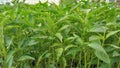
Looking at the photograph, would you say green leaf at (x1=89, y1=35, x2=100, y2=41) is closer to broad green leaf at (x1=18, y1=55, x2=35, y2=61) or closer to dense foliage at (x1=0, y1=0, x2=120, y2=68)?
dense foliage at (x1=0, y1=0, x2=120, y2=68)

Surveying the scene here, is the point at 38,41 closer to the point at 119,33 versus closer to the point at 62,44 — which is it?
the point at 62,44

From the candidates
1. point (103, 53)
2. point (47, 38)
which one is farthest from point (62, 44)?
point (103, 53)

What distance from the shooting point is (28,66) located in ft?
3.59

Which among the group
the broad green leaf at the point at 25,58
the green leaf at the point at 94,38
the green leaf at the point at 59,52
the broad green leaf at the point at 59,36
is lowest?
the broad green leaf at the point at 25,58

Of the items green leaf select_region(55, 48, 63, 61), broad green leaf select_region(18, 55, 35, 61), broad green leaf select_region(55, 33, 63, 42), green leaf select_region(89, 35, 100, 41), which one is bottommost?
broad green leaf select_region(18, 55, 35, 61)

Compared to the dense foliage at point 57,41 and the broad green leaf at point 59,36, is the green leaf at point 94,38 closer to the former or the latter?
the dense foliage at point 57,41

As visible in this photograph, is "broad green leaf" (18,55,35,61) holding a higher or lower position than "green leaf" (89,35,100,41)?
lower

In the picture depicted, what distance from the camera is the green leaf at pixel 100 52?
95 cm

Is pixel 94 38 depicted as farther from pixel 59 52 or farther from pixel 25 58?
pixel 25 58

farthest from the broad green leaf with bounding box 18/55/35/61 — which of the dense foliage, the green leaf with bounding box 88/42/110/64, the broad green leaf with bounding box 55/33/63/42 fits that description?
the green leaf with bounding box 88/42/110/64

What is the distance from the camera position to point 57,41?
1072 millimetres

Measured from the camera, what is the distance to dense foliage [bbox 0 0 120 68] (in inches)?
40.3

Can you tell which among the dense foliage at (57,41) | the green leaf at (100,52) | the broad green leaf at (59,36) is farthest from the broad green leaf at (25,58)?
the green leaf at (100,52)

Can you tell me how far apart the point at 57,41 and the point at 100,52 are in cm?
18
